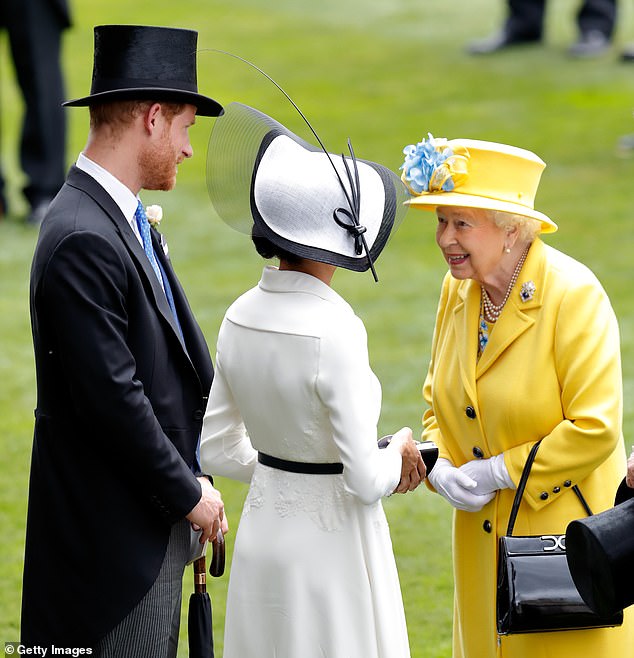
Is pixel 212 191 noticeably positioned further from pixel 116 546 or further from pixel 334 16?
pixel 334 16

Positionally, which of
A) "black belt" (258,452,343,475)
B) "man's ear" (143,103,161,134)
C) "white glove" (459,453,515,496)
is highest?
"man's ear" (143,103,161,134)

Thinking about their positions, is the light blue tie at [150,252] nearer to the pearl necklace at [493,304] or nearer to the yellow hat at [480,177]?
the yellow hat at [480,177]

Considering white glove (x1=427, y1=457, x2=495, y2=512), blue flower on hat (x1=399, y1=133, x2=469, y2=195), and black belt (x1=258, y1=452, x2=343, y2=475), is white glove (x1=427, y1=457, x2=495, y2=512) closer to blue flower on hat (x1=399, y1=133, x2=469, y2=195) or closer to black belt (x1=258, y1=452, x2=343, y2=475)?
black belt (x1=258, y1=452, x2=343, y2=475)

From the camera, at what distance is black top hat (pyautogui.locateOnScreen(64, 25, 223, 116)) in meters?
3.53

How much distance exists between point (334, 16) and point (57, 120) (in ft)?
24.8

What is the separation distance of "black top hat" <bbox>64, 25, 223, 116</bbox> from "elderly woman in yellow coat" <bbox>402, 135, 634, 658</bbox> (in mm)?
722

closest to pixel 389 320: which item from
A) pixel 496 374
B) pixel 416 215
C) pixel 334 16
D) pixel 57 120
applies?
pixel 416 215

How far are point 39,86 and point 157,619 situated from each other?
763cm

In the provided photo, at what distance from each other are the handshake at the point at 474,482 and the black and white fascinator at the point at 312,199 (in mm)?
787

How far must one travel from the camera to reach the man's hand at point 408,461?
3535 millimetres

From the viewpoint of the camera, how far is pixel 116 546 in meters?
3.52

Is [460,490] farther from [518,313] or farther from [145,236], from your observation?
[145,236]

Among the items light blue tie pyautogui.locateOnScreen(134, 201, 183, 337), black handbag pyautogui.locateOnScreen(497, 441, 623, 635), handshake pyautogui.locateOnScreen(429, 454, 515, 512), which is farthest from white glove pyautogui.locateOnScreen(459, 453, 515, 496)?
light blue tie pyautogui.locateOnScreen(134, 201, 183, 337)

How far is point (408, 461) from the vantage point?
3.55 metres
